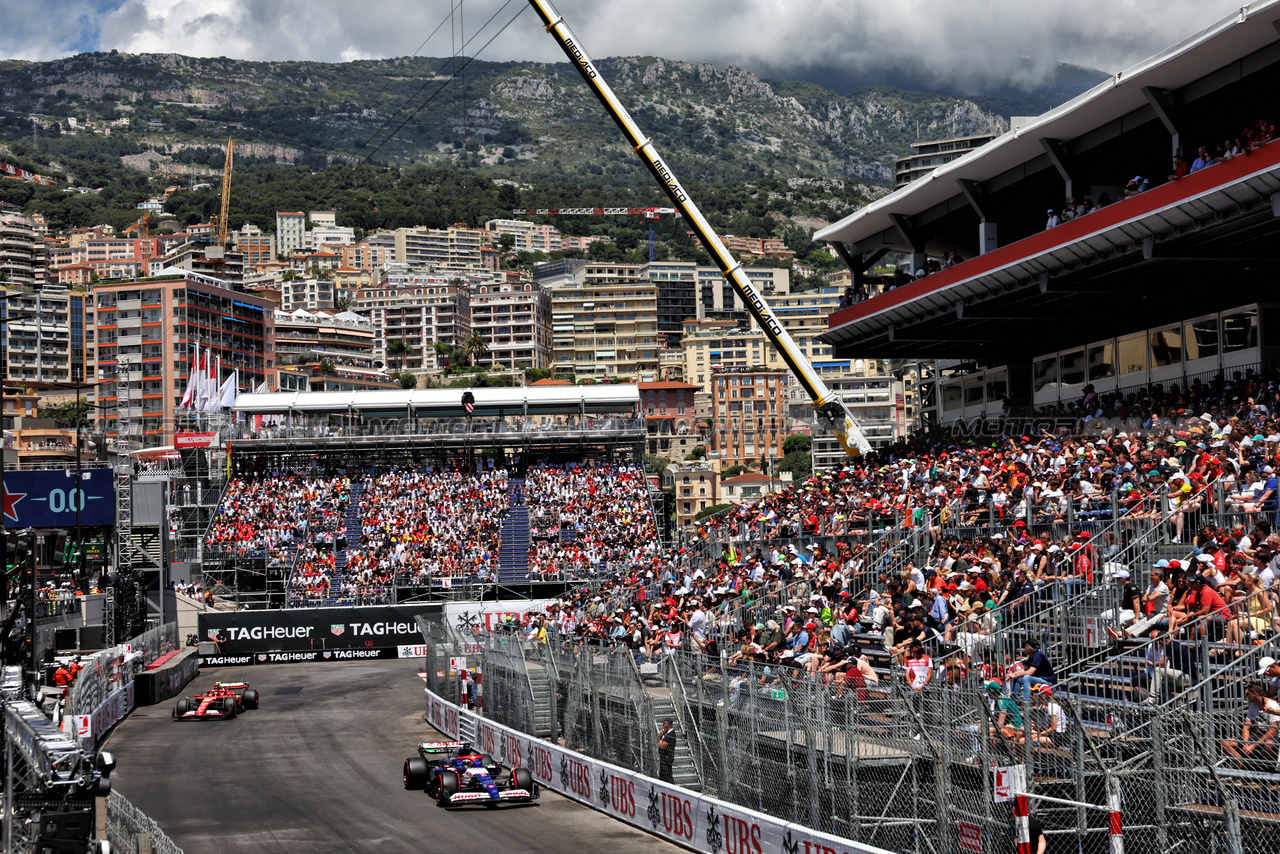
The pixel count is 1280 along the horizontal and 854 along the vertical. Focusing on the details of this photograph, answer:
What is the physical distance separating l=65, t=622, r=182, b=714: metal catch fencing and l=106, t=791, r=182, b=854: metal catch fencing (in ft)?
41.3

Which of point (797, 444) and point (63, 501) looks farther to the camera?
point (797, 444)

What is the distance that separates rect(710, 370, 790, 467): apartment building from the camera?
6265 inches

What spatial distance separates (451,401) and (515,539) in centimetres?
1221

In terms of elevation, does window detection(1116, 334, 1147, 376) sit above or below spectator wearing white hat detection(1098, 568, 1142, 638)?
above

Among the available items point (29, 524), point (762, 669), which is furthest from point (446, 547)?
point (762, 669)

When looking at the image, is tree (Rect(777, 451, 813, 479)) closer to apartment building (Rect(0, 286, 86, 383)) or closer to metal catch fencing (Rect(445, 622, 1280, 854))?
apartment building (Rect(0, 286, 86, 383))

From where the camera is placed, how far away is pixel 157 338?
148 metres

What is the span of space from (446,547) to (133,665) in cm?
1866

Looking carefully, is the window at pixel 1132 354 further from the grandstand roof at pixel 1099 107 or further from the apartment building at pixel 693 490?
the apartment building at pixel 693 490

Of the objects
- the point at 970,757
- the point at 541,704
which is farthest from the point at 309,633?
the point at 970,757

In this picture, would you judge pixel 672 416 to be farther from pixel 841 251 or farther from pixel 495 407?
pixel 841 251

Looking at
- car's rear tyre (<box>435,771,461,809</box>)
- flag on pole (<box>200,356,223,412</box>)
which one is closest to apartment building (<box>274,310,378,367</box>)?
flag on pole (<box>200,356,223,412</box>)

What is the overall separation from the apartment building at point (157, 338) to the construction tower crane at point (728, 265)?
4104 inches

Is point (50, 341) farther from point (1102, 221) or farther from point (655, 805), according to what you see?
point (655, 805)
